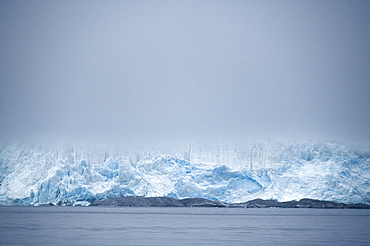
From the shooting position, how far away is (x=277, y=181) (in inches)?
2402

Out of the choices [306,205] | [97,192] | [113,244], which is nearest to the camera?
[113,244]

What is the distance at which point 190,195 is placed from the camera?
65.8 metres

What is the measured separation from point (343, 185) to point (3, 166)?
49.6 meters

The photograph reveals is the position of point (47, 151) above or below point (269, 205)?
above

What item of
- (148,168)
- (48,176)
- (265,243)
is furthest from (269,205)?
(265,243)

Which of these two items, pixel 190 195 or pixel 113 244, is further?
pixel 190 195

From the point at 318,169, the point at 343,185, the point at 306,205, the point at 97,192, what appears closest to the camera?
the point at 343,185

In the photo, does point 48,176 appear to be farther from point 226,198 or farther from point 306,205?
point 306,205

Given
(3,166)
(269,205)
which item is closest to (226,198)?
(269,205)

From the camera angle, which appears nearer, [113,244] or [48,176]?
[113,244]

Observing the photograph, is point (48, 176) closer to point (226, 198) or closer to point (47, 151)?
point (47, 151)

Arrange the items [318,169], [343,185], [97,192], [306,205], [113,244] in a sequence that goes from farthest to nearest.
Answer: [306,205]
[97,192]
[318,169]
[343,185]
[113,244]

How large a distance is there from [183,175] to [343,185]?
23.2 m

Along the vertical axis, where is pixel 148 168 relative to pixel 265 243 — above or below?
above
